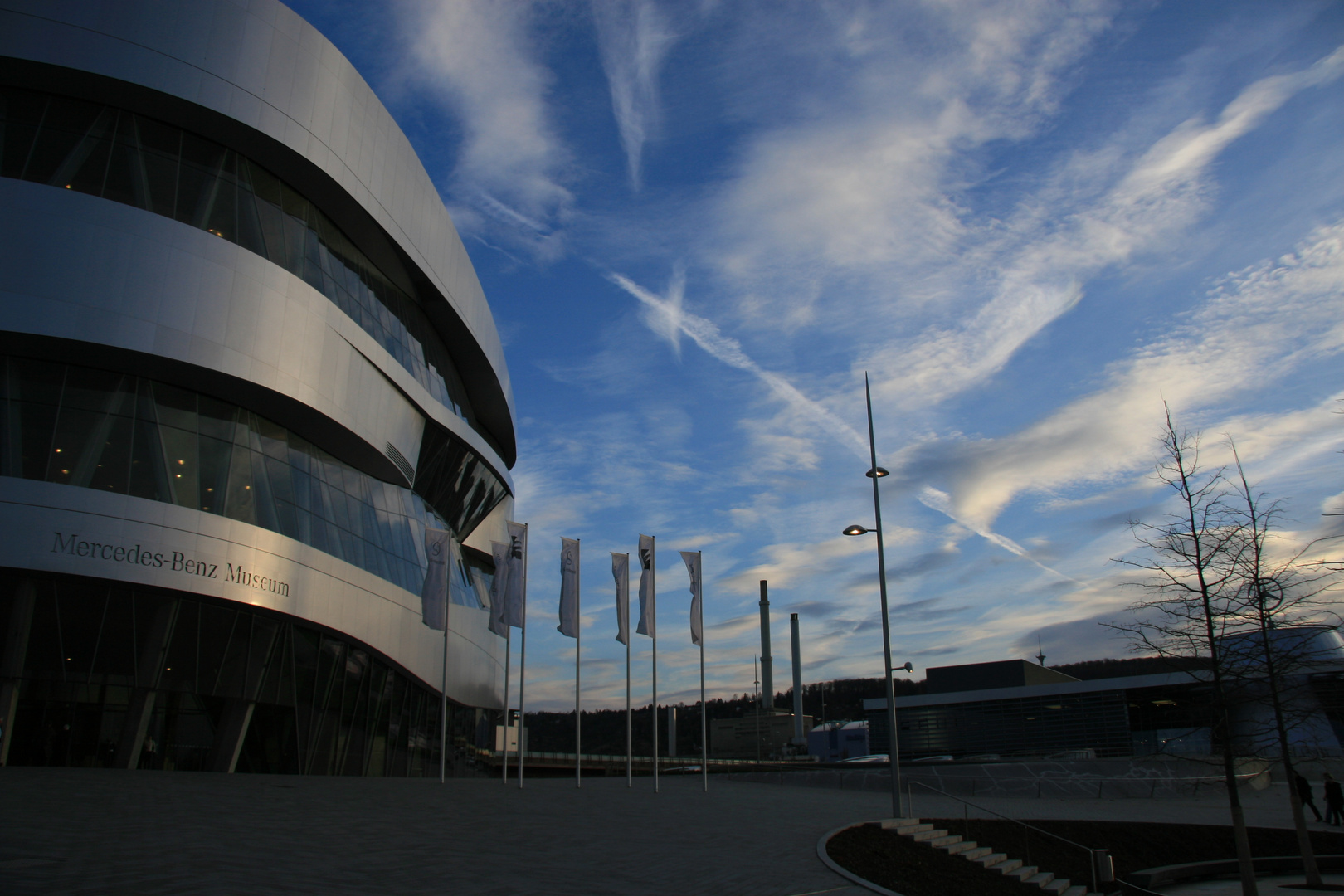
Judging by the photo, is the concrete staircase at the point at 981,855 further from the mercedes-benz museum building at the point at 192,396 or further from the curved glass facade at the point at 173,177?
the curved glass facade at the point at 173,177

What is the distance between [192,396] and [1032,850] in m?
26.3

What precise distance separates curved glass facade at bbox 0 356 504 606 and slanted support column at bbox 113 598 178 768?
3.12 m

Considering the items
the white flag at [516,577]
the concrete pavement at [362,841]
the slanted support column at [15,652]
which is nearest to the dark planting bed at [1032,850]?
the concrete pavement at [362,841]

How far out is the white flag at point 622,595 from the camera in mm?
29625

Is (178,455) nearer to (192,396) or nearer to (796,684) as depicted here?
(192,396)

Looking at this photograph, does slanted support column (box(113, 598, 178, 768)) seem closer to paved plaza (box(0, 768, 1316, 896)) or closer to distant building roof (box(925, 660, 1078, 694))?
paved plaza (box(0, 768, 1316, 896))

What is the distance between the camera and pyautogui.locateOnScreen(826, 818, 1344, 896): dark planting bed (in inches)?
661

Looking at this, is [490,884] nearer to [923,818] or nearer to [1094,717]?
[923,818]

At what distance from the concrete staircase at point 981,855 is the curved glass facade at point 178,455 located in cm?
1931

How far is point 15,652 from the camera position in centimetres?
2156

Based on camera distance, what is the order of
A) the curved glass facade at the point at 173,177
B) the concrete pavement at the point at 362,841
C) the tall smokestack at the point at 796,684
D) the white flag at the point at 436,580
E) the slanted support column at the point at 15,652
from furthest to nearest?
the tall smokestack at the point at 796,684 → the white flag at the point at 436,580 → the curved glass facade at the point at 173,177 → the slanted support column at the point at 15,652 → the concrete pavement at the point at 362,841

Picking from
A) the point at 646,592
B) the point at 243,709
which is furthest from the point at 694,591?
the point at 243,709

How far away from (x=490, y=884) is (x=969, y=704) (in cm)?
5792

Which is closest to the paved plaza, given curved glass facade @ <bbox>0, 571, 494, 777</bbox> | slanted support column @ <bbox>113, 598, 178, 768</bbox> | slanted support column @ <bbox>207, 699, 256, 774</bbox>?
slanted support column @ <bbox>113, 598, 178, 768</bbox>
